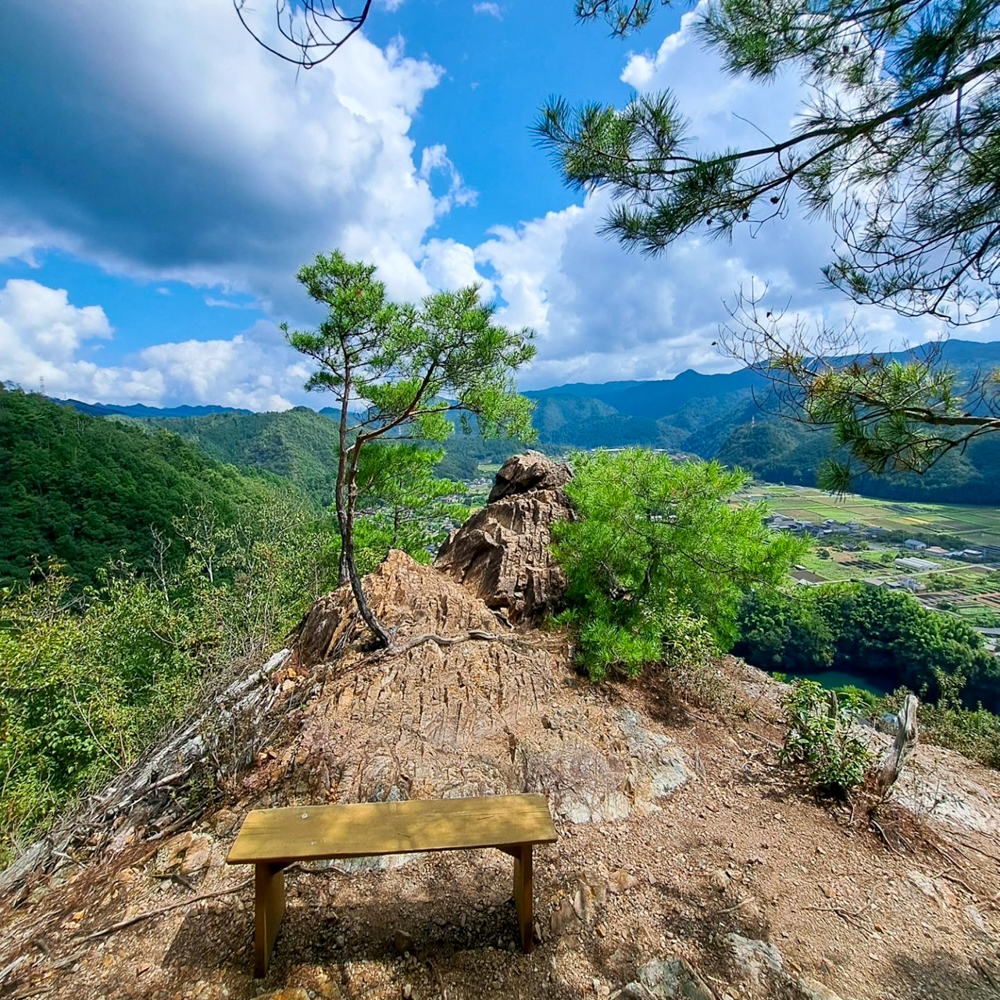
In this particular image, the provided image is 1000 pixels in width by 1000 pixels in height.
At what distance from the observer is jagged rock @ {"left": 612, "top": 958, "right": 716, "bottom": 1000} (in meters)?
2.21

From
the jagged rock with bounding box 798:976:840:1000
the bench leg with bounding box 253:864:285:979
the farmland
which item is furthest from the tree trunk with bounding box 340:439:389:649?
the farmland

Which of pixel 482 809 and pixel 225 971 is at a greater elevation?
pixel 482 809

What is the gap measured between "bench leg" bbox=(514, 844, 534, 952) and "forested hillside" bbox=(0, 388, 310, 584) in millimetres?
23953

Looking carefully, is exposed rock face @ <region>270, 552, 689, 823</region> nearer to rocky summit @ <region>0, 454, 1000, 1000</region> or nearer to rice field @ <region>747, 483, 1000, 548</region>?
rocky summit @ <region>0, 454, 1000, 1000</region>

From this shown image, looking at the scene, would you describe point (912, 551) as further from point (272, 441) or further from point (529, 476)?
point (272, 441)

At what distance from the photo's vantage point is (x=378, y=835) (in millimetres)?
2361

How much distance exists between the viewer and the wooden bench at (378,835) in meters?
2.23

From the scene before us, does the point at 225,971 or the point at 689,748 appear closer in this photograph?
the point at 225,971

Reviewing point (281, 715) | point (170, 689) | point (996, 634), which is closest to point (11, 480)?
point (170, 689)

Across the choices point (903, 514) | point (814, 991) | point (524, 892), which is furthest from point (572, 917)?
point (903, 514)

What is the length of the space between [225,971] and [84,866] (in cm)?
150

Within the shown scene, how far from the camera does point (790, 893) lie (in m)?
2.79

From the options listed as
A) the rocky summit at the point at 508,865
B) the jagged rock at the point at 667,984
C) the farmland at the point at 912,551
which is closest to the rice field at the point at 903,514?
the farmland at the point at 912,551

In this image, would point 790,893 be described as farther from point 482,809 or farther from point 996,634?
point 996,634
